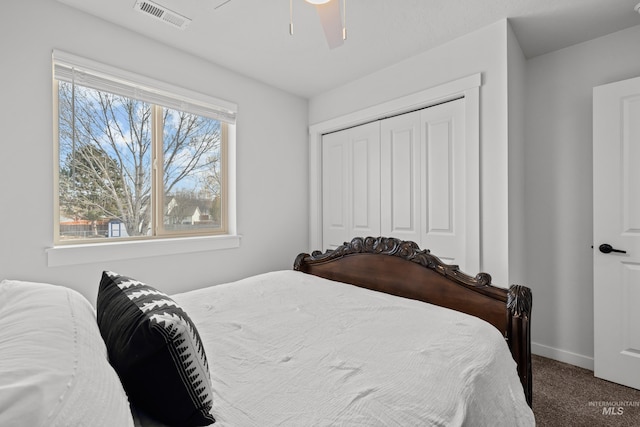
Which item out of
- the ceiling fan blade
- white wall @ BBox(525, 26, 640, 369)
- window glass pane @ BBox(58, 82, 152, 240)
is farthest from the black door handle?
window glass pane @ BBox(58, 82, 152, 240)

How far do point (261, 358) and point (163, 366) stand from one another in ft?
1.49

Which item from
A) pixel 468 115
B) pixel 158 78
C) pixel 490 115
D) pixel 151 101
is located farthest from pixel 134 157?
pixel 490 115

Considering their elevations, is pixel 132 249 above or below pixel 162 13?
below

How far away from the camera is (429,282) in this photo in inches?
69.6

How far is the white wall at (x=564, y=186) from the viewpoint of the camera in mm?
2406

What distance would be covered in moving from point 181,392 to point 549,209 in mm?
2971

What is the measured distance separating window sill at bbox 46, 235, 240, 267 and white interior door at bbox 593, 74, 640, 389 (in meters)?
2.88

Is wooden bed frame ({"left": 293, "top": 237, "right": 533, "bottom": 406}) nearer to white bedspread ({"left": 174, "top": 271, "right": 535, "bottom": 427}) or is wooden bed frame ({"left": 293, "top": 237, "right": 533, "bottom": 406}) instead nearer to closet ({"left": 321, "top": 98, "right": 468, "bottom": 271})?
white bedspread ({"left": 174, "top": 271, "right": 535, "bottom": 427})

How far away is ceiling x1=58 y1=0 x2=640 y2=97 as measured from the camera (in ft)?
6.57

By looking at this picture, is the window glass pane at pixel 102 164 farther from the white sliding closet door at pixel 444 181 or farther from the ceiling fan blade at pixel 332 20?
the white sliding closet door at pixel 444 181

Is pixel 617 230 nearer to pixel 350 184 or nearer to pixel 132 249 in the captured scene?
pixel 350 184

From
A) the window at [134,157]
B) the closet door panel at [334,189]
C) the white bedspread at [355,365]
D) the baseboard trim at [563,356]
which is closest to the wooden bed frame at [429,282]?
the white bedspread at [355,365]

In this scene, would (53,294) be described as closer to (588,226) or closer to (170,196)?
(170,196)

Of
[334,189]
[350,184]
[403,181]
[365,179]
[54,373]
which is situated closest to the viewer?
[54,373]
